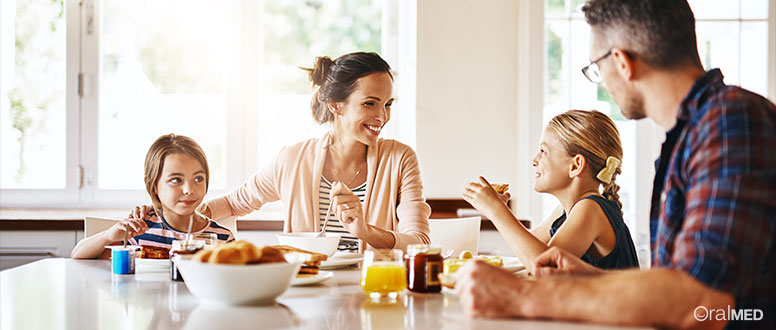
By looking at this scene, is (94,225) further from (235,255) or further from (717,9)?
(717,9)

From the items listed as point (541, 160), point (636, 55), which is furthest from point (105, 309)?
point (541, 160)

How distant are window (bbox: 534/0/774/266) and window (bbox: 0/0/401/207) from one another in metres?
0.86

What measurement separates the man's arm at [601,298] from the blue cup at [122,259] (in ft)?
2.82

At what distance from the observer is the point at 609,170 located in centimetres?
187

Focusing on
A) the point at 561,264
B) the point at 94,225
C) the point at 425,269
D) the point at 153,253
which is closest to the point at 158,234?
the point at 94,225

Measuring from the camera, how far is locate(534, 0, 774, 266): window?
11.0 feet

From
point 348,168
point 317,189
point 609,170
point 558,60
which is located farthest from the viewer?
point 558,60

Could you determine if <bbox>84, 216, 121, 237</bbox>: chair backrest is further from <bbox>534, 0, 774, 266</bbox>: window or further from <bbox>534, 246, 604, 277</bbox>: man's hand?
<bbox>534, 0, 774, 266</bbox>: window

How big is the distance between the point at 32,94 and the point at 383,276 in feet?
9.32

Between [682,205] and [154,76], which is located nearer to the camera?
[682,205]

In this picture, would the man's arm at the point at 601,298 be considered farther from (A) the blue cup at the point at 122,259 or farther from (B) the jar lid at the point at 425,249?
(A) the blue cup at the point at 122,259

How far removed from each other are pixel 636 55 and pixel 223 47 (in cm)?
266

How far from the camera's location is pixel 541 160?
1965 millimetres

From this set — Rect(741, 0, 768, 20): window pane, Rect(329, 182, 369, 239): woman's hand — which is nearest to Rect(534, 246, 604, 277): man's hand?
Rect(329, 182, 369, 239): woman's hand
